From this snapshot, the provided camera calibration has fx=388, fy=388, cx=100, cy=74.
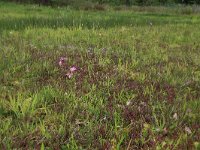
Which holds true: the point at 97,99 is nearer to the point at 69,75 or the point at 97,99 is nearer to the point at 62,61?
the point at 69,75

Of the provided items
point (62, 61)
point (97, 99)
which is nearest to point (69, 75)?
point (62, 61)

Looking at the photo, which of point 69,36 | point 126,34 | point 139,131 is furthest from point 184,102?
point 126,34

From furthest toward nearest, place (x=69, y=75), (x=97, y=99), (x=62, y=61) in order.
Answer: (x=62, y=61) < (x=69, y=75) < (x=97, y=99)

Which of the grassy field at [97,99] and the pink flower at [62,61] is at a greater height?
the pink flower at [62,61]

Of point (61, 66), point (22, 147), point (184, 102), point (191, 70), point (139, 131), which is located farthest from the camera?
point (191, 70)

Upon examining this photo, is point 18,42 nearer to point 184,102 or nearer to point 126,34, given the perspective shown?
point 126,34

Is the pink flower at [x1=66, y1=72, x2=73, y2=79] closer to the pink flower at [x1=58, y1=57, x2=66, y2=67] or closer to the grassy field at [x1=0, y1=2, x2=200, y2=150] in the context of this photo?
the grassy field at [x1=0, y1=2, x2=200, y2=150]

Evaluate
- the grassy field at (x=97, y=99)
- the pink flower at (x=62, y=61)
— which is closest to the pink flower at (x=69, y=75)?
the grassy field at (x=97, y=99)

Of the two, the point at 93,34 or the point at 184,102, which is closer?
the point at 184,102

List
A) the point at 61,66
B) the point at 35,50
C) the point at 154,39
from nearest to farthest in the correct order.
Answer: the point at 61,66 → the point at 35,50 → the point at 154,39

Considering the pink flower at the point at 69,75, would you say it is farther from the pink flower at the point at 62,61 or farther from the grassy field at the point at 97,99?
the pink flower at the point at 62,61

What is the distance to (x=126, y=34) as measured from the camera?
11.7 meters

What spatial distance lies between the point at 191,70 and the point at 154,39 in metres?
4.37

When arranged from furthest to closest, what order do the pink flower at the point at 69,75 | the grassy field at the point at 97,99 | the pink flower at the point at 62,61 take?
the pink flower at the point at 62,61 → the pink flower at the point at 69,75 → the grassy field at the point at 97,99
